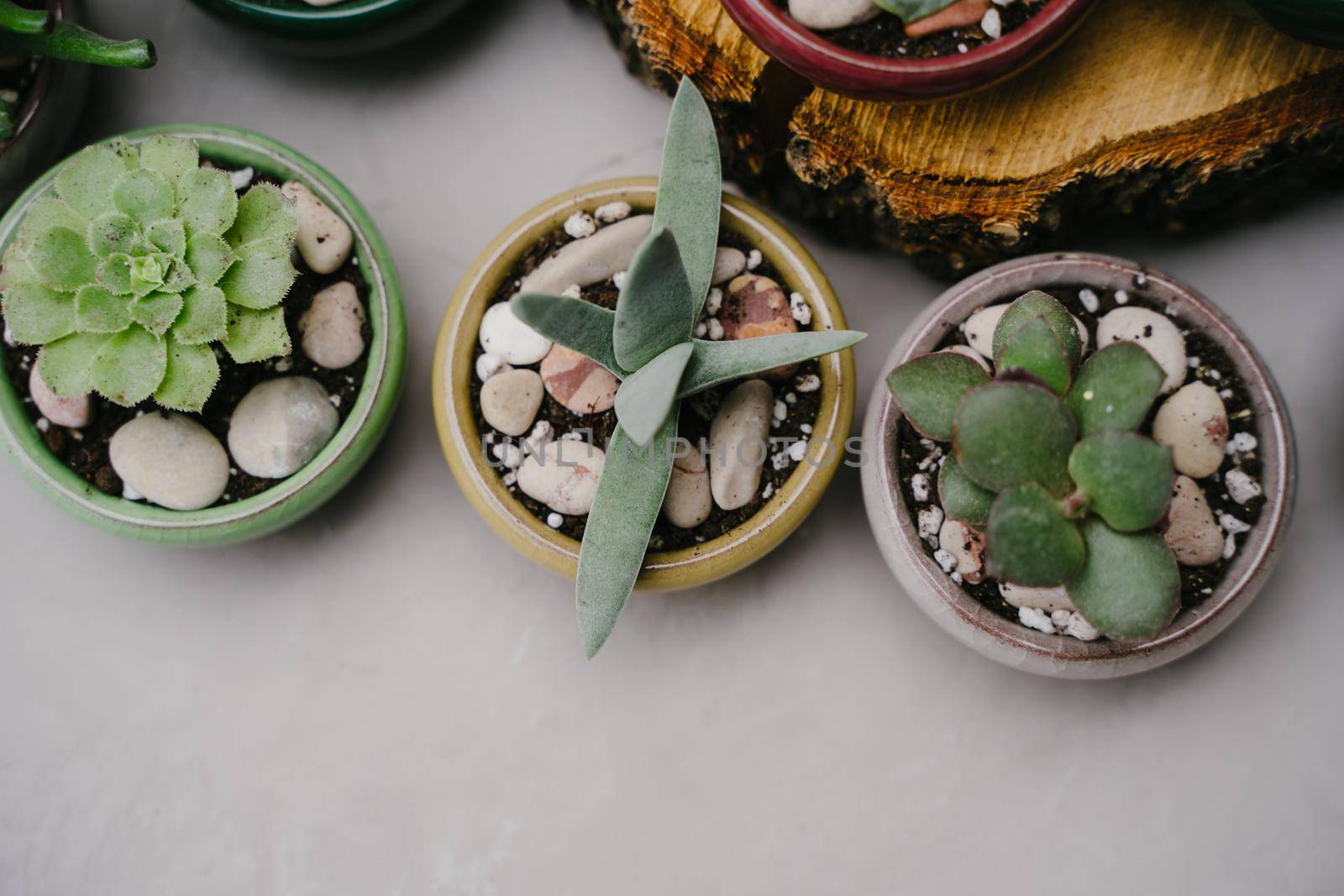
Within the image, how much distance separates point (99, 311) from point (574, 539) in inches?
17.2

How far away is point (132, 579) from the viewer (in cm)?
111

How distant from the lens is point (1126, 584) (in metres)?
0.69

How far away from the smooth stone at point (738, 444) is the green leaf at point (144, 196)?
0.50 metres

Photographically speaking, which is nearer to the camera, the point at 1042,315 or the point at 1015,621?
the point at 1042,315

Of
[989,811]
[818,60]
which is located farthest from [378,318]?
[989,811]

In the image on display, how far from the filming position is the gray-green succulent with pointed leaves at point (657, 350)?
772 millimetres

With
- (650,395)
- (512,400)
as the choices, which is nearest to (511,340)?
(512,400)

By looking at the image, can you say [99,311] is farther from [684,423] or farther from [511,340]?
[684,423]

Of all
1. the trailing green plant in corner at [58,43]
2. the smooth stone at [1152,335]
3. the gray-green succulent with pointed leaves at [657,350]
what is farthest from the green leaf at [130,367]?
the smooth stone at [1152,335]

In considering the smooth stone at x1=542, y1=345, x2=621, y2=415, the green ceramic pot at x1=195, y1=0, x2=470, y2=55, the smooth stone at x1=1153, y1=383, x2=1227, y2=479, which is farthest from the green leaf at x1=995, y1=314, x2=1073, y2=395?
the green ceramic pot at x1=195, y1=0, x2=470, y2=55

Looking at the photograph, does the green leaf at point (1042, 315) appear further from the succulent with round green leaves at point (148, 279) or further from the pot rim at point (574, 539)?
the succulent with round green leaves at point (148, 279)

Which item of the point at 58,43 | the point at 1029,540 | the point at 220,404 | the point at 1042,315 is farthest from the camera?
the point at 220,404

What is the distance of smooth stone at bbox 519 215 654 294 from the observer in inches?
37.3

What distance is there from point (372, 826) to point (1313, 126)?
3.70 feet
